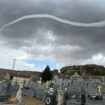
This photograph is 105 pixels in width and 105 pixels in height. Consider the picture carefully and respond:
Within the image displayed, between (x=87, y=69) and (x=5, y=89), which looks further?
(x=87, y=69)

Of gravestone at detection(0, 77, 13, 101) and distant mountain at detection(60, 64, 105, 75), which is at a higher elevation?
distant mountain at detection(60, 64, 105, 75)

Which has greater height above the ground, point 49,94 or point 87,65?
point 87,65

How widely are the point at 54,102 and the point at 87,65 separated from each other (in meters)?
109

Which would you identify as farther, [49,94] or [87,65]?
[87,65]

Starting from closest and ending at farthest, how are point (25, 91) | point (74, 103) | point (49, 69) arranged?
point (74, 103) → point (25, 91) → point (49, 69)

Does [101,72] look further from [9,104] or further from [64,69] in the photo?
[9,104]

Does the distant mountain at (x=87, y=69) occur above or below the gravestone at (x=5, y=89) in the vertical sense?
above

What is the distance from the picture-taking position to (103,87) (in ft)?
164

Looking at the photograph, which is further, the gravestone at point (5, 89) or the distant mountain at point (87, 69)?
the distant mountain at point (87, 69)

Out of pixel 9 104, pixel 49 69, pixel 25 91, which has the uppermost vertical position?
pixel 49 69

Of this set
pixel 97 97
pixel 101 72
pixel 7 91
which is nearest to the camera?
pixel 97 97

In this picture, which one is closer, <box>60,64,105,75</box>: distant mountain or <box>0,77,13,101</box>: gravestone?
<box>0,77,13,101</box>: gravestone

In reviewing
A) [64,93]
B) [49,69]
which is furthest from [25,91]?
[49,69]

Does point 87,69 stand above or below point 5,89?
above
